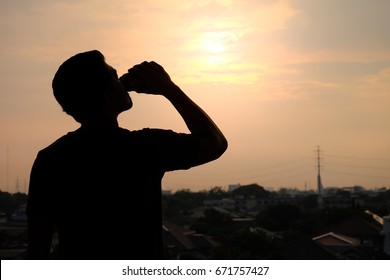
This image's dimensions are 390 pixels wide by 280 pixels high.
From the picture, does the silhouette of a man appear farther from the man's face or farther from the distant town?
the distant town

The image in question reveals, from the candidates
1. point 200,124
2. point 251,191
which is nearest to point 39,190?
point 200,124

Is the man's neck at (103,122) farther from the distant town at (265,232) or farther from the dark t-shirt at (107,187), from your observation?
the distant town at (265,232)

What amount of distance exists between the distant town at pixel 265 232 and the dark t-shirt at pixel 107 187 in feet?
31.2

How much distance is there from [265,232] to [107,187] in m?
42.4

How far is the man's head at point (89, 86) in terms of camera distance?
1264 millimetres

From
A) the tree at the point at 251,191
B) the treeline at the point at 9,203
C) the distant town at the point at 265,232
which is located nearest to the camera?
the distant town at the point at 265,232

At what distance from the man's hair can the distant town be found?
9.55 metres

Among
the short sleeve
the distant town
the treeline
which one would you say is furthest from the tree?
the short sleeve

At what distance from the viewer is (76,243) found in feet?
4.19

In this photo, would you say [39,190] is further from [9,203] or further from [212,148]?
[9,203]

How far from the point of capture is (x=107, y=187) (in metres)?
1.27

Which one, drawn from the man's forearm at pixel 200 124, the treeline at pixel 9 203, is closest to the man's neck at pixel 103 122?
the man's forearm at pixel 200 124

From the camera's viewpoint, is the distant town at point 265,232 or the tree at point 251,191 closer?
the distant town at point 265,232

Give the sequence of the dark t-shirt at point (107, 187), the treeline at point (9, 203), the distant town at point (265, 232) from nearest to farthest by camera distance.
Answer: the dark t-shirt at point (107, 187)
the distant town at point (265, 232)
the treeline at point (9, 203)
